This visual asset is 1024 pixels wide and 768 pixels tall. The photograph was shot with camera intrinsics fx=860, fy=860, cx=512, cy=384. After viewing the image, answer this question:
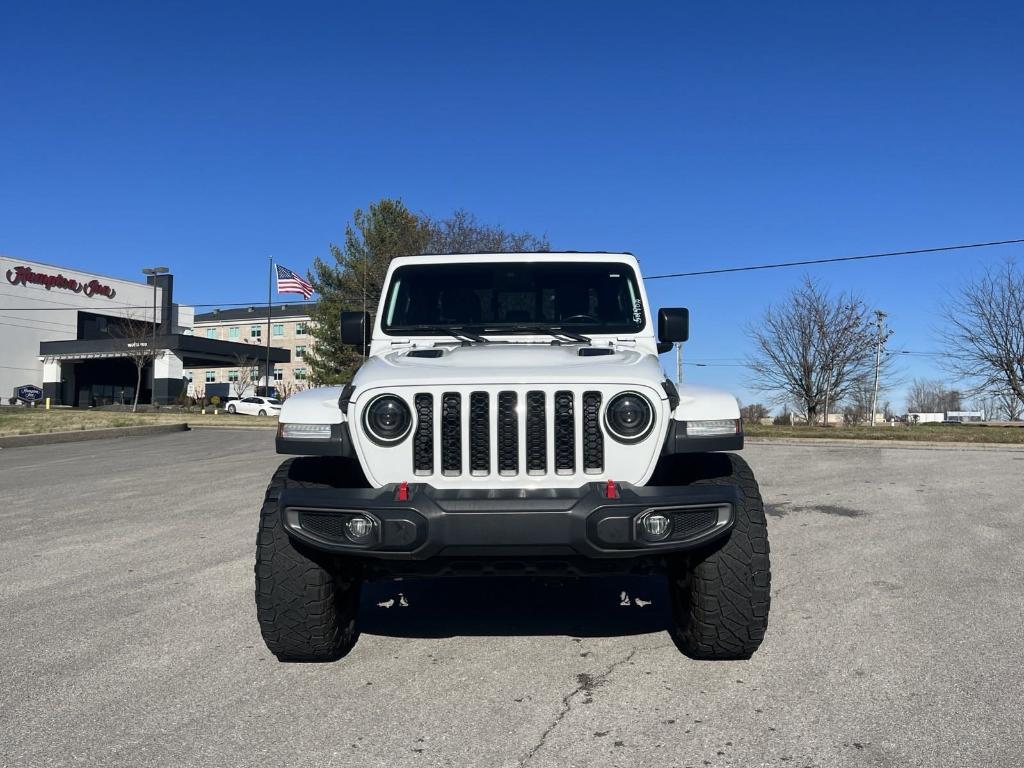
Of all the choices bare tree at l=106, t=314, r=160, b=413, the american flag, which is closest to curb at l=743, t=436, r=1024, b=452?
the american flag

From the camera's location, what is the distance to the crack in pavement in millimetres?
3039

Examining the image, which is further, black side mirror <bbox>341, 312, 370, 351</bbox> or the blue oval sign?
the blue oval sign

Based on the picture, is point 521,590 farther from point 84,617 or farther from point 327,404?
point 84,617

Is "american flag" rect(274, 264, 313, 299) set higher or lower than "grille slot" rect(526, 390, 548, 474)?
higher

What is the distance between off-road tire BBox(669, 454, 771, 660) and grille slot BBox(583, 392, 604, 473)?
0.46 meters

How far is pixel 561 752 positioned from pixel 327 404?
1773mm

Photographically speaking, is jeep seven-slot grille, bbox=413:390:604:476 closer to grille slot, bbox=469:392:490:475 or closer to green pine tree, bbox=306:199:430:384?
grille slot, bbox=469:392:490:475

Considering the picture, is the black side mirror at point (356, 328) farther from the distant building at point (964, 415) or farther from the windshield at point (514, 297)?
the distant building at point (964, 415)

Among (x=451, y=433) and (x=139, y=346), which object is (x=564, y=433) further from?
(x=139, y=346)

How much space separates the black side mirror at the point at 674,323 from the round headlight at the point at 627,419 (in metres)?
1.72

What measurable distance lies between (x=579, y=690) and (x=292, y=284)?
3777 centimetres

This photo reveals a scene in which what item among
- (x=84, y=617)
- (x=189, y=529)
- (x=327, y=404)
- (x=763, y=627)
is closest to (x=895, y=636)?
(x=763, y=627)

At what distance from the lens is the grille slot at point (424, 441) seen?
11.9 ft

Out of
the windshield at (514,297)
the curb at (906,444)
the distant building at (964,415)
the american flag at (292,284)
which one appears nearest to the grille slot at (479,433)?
the windshield at (514,297)
